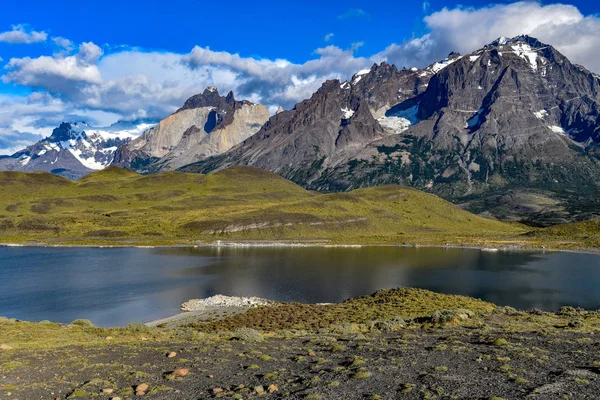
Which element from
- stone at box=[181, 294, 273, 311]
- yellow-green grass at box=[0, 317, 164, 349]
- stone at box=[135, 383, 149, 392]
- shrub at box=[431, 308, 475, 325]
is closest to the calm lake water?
stone at box=[181, 294, 273, 311]

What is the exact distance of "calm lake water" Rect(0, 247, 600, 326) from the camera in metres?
80.6

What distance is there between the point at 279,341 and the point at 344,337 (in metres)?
5.74

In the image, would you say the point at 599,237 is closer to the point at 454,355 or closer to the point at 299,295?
the point at 299,295

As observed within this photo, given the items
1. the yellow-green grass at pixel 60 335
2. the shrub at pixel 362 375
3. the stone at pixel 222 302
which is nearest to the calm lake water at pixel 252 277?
the stone at pixel 222 302

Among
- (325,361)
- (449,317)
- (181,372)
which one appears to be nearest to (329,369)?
(325,361)

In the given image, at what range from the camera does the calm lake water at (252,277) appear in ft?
264

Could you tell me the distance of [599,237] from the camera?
199 m

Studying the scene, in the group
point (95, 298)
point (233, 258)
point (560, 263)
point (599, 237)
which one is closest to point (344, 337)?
point (95, 298)

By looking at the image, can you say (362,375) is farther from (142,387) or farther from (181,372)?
(142,387)

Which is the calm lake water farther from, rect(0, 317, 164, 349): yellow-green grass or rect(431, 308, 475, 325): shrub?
rect(431, 308, 475, 325): shrub

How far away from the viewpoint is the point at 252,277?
365ft

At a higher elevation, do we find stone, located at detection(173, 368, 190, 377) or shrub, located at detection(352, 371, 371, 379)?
shrub, located at detection(352, 371, 371, 379)

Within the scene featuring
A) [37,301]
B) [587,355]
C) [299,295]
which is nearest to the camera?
[587,355]

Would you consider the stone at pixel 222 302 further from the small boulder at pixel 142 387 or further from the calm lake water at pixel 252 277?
the small boulder at pixel 142 387
